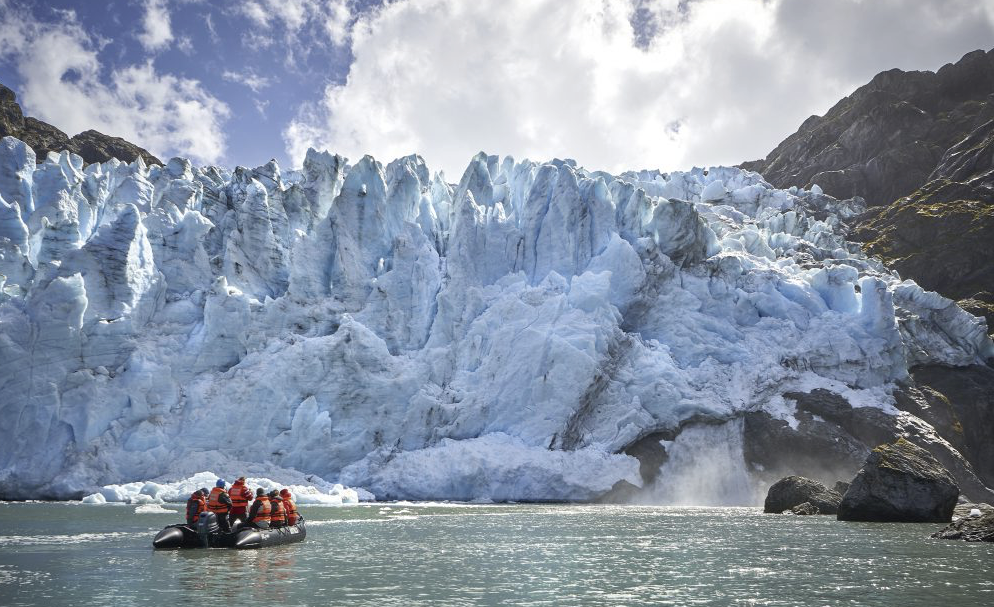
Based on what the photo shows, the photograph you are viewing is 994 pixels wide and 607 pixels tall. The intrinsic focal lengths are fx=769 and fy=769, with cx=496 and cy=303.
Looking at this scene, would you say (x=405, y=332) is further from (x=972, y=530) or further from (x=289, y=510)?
(x=972, y=530)

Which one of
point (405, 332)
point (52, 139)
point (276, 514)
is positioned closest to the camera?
point (276, 514)

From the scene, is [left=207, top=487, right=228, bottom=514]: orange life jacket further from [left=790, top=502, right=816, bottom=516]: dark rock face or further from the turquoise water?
[left=790, top=502, right=816, bottom=516]: dark rock face

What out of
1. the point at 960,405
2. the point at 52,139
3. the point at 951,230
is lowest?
the point at 960,405

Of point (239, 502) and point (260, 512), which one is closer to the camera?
point (260, 512)

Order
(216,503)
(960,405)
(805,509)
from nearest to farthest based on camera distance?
(216,503)
(805,509)
(960,405)

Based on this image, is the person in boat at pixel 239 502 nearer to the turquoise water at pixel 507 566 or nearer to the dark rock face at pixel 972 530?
the turquoise water at pixel 507 566

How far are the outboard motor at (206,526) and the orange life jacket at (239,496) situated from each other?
0.85 metres

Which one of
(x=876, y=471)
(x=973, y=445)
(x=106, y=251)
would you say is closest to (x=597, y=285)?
(x=876, y=471)

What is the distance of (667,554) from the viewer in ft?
48.4

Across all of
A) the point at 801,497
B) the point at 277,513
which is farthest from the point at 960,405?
the point at 277,513

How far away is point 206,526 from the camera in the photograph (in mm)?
16109

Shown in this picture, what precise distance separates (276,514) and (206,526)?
149 centimetres

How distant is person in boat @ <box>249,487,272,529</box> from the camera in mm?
16656

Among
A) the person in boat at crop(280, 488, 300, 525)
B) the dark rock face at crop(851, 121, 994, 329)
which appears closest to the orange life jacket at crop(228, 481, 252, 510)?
the person in boat at crop(280, 488, 300, 525)
